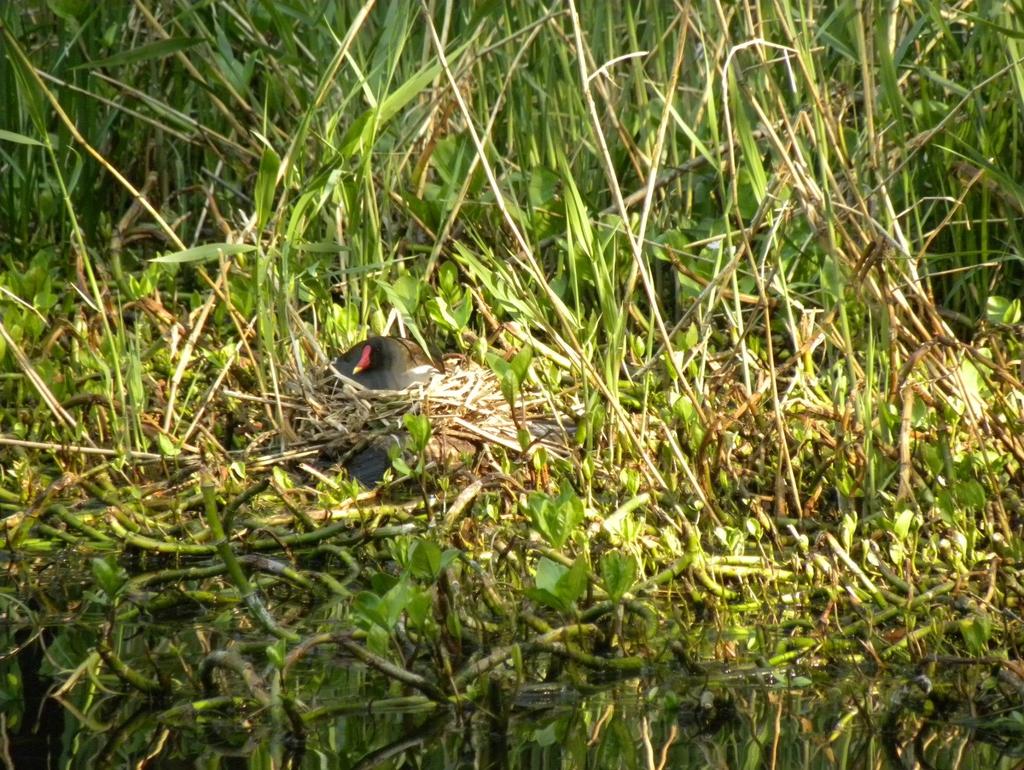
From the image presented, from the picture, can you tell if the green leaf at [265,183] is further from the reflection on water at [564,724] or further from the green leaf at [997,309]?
the green leaf at [997,309]

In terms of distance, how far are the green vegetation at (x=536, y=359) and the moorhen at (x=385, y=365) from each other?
86mm

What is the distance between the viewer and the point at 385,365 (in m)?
3.98

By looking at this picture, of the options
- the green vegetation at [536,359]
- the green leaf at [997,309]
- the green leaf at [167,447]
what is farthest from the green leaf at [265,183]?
the green leaf at [997,309]

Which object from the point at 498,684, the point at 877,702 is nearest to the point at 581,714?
the point at 498,684

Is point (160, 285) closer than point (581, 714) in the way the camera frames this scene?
No

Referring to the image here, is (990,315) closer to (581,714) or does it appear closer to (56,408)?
(581,714)

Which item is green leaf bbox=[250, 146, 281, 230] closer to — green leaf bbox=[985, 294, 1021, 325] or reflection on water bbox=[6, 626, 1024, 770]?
reflection on water bbox=[6, 626, 1024, 770]

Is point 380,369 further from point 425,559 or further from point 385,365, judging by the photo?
point 425,559

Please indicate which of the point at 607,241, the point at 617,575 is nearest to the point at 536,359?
the point at 607,241

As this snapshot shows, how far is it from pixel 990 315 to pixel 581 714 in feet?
6.24

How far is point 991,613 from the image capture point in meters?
2.77

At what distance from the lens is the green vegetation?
2717 millimetres

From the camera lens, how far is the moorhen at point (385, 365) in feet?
12.9

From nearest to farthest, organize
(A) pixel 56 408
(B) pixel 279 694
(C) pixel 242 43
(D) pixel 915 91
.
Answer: (B) pixel 279 694 < (A) pixel 56 408 < (D) pixel 915 91 < (C) pixel 242 43
